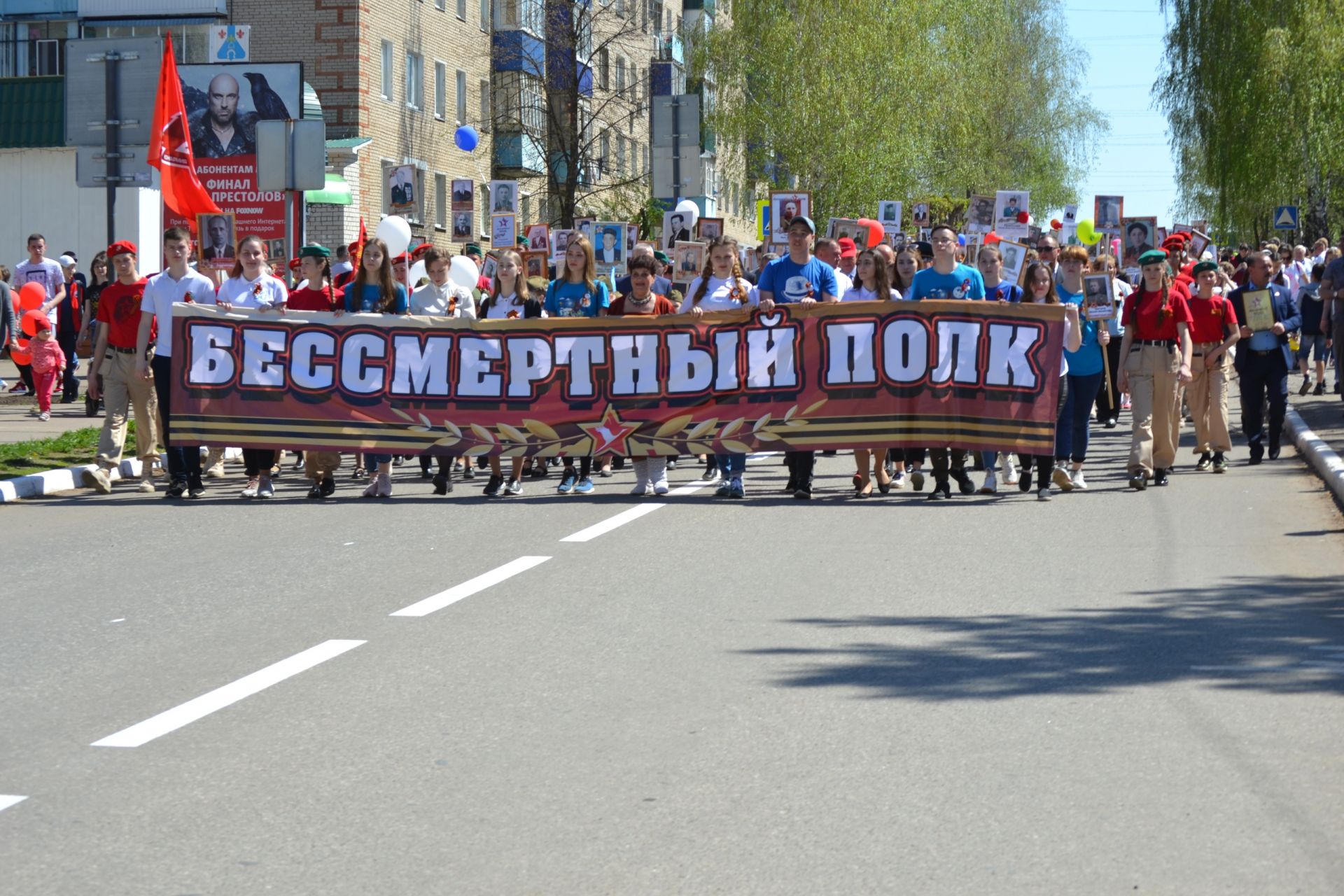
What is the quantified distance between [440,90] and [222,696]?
4561 cm

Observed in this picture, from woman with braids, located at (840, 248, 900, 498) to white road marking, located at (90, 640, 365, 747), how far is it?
7225 mm

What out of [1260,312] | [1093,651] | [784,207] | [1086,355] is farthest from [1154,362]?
[784,207]

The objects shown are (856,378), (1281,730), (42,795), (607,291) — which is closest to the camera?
(42,795)

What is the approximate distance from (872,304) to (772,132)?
34597 millimetres

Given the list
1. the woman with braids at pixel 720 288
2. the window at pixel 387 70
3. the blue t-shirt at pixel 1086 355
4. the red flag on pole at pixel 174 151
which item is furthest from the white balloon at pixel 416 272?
the window at pixel 387 70

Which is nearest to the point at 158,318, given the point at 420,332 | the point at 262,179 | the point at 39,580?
the point at 420,332

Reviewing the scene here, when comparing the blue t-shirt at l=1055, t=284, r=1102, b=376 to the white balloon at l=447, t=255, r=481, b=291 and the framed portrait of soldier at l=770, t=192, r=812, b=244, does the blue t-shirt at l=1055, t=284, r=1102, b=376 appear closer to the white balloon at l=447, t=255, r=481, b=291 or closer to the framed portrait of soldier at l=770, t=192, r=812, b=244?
the white balloon at l=447, t=255, r=481, b=291

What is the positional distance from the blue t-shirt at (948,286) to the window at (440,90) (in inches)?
1463

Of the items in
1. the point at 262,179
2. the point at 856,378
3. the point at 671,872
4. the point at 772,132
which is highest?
the point at 772,132

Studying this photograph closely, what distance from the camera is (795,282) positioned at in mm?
15102

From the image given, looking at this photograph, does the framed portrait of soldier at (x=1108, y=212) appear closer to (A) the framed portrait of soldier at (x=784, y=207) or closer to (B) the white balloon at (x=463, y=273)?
(A) the framed portrait of soldier at (x=784, y=207)

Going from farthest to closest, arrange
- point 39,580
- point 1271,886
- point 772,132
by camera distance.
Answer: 1. point 772,132
2. point 39,580
3. point 1271,886

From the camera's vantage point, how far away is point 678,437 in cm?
1489

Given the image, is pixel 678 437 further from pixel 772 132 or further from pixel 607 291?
pixel 772 132
